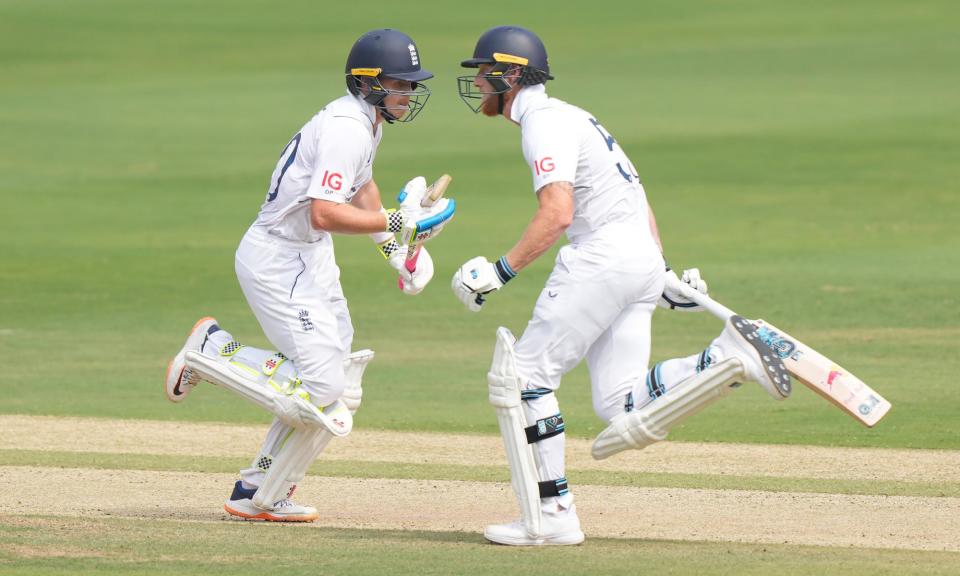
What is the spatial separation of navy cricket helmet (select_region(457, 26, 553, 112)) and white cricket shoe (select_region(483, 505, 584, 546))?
1.93 m

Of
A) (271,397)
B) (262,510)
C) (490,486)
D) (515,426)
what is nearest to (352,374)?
(271,397)

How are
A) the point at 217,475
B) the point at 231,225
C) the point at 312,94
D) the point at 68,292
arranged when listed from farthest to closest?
the point at 312,94 → the point at 231,225 → the point at 68,292 → the point at 217,475

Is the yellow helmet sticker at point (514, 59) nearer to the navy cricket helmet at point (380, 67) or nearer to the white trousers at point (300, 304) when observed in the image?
the navy cricket helmet at point (380, 67)

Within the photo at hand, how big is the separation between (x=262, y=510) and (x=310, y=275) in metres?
1.19

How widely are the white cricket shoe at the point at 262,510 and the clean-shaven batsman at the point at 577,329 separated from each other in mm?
1234

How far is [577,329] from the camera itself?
694cm

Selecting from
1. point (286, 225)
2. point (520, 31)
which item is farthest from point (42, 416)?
point (520, 31)

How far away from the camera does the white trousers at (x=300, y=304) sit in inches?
298

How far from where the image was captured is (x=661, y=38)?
144 feet

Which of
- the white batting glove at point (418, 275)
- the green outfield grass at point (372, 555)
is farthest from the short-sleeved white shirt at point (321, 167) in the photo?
the green outfield grass at point (372, 555)

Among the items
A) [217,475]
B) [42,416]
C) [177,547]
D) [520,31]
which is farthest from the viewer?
[42,416]

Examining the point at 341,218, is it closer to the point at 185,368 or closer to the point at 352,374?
the point at 352,374

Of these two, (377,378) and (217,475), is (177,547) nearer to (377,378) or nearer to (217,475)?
(217,475)

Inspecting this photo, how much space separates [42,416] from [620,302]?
19.3 ft
